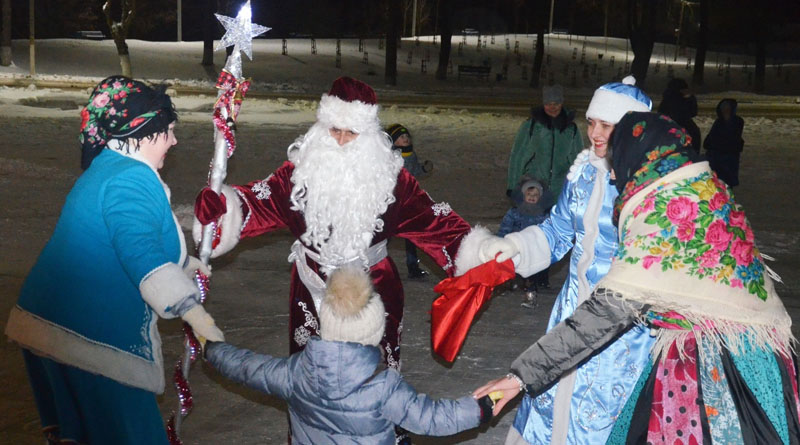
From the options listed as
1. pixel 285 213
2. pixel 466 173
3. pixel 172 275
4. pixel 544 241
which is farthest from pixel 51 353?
pixel 466 173

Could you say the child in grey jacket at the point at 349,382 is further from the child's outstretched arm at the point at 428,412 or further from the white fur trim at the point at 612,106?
the white fur trim at the point at 612,106

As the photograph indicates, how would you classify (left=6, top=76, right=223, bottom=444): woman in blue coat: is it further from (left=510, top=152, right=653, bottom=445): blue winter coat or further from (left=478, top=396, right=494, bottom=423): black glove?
(left=510, top=152, right=653, bottom=445): blue winter coat

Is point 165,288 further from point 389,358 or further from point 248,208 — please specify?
point 389,358

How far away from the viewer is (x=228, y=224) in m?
3.76

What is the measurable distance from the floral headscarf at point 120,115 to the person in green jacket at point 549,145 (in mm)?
4732

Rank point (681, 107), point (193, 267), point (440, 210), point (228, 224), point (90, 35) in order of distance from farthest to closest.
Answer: point (90, 35), point (681, 107), point (440, 210), point (228, 224), point (193, 267)

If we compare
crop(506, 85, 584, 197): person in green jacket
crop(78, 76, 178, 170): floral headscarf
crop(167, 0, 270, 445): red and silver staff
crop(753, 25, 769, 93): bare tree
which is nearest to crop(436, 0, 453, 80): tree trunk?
crop(753, 25, 769, 93): bare tree

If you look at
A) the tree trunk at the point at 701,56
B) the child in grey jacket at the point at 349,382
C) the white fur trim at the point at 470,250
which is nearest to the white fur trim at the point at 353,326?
the child in grey jacket at the point at 349,382

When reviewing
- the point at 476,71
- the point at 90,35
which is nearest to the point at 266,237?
the point at 476,71

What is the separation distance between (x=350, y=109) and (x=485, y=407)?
5.18ft

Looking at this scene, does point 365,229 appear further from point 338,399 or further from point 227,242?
point 338,399

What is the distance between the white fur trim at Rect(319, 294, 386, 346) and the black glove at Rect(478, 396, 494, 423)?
1.35 feet

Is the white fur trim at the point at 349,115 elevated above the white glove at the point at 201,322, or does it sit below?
above

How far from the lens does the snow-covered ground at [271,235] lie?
4.77 meters
